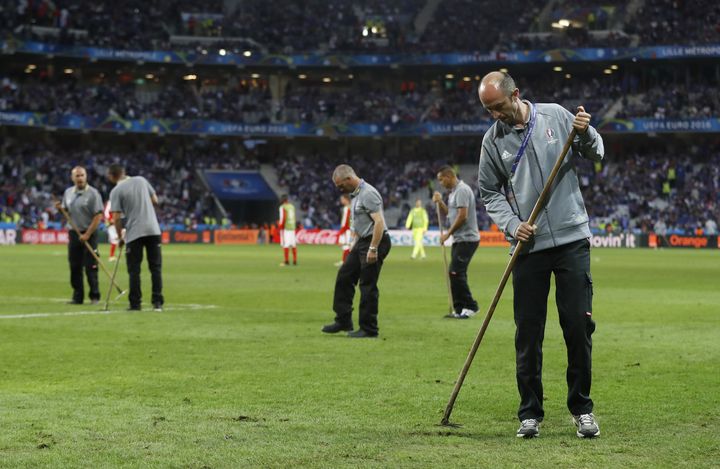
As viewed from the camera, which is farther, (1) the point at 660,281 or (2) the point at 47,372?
(1) the point at 660,281

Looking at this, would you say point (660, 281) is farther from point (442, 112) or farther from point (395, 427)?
point (442, 112)

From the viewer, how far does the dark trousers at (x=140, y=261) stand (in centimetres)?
1844

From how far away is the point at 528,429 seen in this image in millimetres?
7598

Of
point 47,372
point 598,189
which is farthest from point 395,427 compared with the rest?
point 598,189

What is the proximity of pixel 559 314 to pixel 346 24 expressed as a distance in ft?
260

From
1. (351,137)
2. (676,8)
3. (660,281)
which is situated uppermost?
(676,8)

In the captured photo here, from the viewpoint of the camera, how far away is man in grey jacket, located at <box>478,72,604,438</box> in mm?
7762

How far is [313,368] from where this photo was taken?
11586 mm

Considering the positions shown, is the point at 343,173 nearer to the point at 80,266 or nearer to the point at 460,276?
the point at 460,276

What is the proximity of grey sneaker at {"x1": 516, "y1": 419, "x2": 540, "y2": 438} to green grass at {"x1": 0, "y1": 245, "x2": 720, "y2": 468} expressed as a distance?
0.33 ft

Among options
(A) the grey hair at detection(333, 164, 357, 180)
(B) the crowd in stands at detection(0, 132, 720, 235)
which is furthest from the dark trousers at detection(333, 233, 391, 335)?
(B) the crowd in stands at detection(0, 132, 720, 235)

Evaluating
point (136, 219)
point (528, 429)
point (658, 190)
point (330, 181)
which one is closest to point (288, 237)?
point (136, 219)

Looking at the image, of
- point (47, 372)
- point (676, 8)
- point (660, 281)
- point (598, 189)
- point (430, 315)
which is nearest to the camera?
point (47, 372)

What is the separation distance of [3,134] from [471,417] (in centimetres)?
7415
